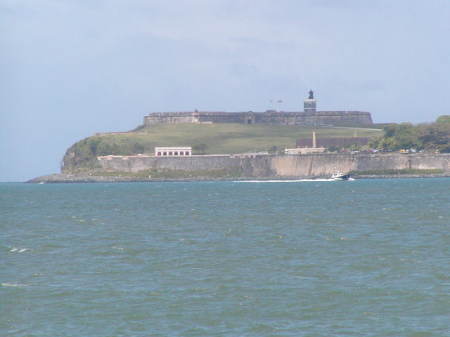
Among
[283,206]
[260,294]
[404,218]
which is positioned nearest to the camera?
[260,294]

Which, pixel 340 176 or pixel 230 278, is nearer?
pixel 230 278

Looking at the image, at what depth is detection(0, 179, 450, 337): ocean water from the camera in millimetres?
28109

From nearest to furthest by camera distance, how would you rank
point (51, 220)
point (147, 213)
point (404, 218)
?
point (404, 218), point (51, 220), point (147, 213)

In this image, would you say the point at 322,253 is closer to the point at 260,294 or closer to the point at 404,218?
the point at 260,294

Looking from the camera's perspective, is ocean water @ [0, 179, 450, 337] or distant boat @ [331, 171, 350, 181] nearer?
ocean water @ [0, 179, 450, 337]

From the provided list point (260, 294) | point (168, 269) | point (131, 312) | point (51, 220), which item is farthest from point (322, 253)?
point (51, 220)

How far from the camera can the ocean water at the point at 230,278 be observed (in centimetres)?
2811

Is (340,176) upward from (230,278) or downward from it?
downward

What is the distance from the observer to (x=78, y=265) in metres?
39.9

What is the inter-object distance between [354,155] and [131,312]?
169 meters

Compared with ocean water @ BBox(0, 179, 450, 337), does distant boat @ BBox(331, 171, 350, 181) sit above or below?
below

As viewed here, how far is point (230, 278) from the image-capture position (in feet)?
117

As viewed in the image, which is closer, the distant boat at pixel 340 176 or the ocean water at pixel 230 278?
the ocean water at pixel 230 278

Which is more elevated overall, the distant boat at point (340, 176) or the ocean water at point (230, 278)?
the ocean water at point (230, 278)
